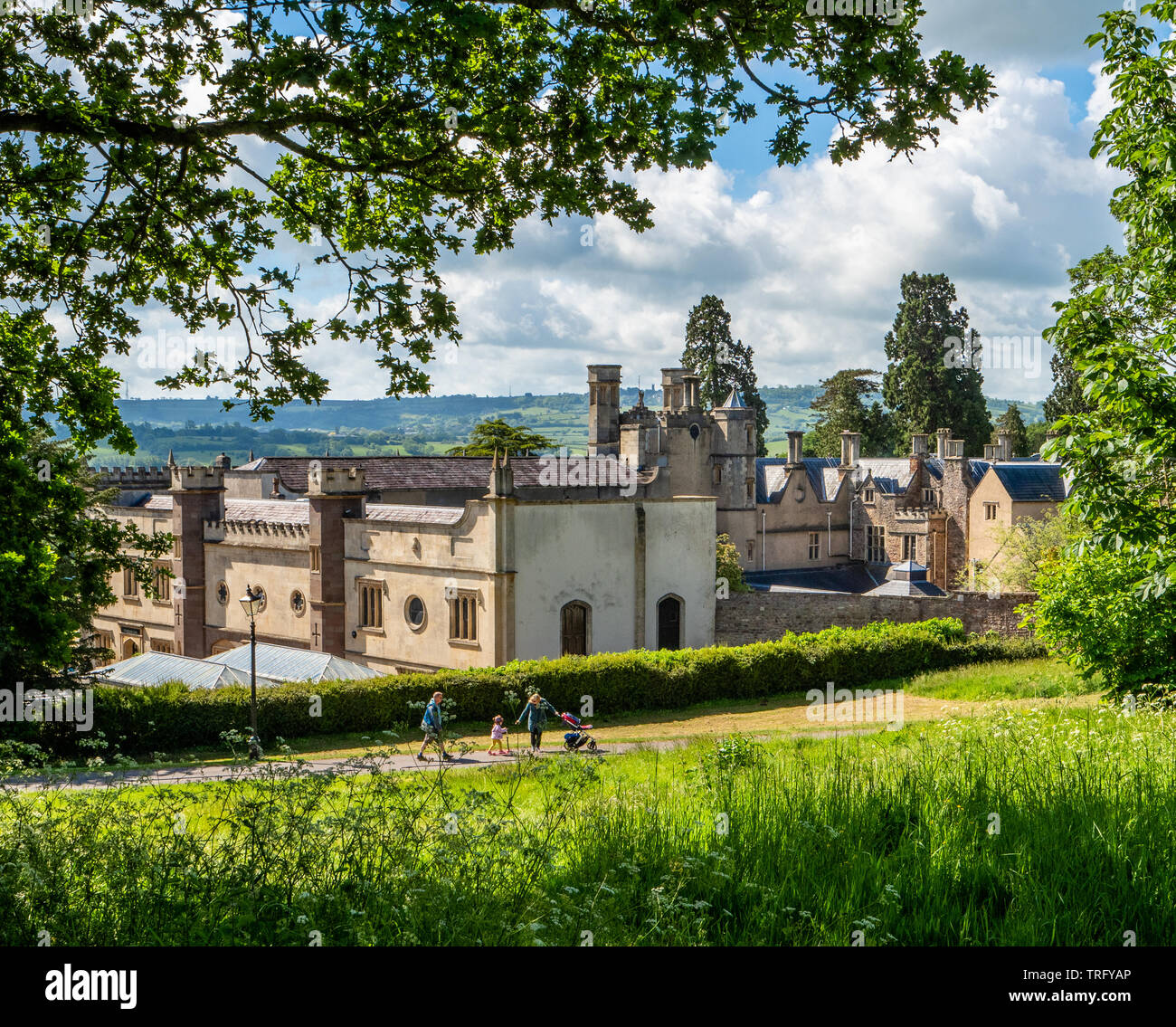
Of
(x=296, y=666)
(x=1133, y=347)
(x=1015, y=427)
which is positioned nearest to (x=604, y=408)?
(x=296, y=666)

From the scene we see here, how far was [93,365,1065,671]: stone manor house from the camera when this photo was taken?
33.0 m

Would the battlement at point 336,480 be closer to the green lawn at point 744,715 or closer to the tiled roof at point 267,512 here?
the tiled roof at point 267,512

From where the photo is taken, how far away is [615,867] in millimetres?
5969

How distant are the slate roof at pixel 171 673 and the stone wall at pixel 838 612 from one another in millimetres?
17347

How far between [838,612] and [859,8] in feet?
103

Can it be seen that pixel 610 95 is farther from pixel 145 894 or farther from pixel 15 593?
pixel 15 593

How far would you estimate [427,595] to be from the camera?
3394 cm

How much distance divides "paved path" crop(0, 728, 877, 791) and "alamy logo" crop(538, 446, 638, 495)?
23.5 metres

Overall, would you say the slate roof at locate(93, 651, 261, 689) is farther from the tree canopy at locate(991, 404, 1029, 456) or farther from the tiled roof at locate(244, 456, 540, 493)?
the tree canopy at locate(991, 404, 1029, 456)

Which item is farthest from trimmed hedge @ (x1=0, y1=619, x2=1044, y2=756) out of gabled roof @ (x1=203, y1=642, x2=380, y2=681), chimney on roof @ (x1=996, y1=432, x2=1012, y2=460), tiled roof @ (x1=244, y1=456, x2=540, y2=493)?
chimney on roof @ (x1=996, y1=432, x2=1012, y2=460)

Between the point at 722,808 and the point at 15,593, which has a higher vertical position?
the point at 15,593

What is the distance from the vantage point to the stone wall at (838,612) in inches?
1421
